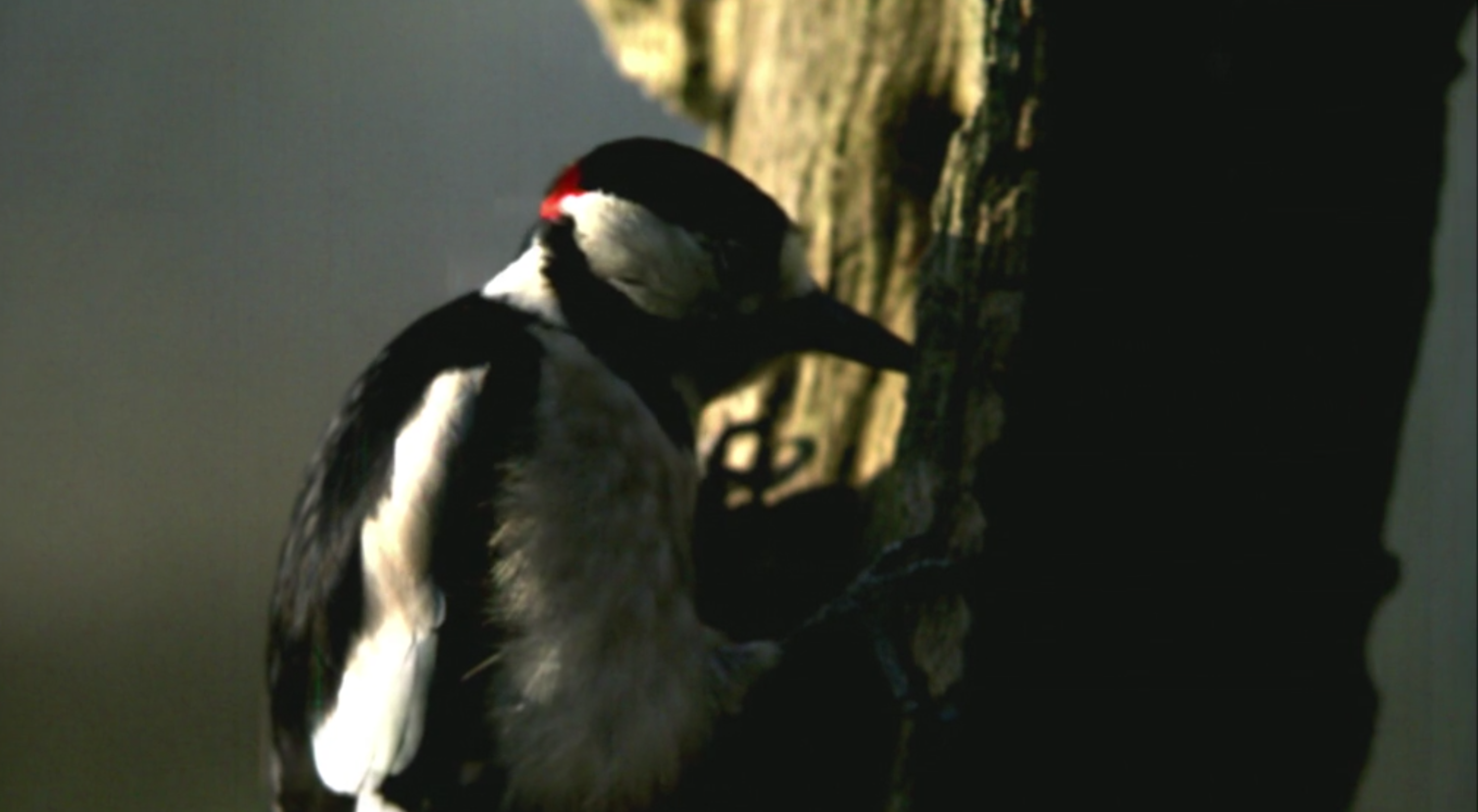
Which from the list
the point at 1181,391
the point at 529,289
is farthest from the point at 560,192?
the point at 1181,391

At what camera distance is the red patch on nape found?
153 cm

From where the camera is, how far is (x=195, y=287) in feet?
8.92

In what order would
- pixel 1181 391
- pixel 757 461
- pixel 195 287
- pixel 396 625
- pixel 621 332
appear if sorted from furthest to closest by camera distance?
pixel 195 287 < pixel 757 461 < pixel 621 332 < pixel 396 625 < pixel 1181 391

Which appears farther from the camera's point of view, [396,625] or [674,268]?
[674,268]

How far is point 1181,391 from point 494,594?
22.9 inches

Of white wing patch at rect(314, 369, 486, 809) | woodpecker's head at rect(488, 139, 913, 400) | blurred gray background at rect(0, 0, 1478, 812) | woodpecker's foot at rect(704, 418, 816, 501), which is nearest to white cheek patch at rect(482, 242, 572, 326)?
woodpecker's head at rect(488, 139, 913, 400)

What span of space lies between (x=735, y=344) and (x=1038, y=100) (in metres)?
0.47

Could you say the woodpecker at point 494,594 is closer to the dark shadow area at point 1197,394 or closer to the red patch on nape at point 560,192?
the red patch on nape at point 560,192

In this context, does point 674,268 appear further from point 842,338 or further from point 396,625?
point 396,625

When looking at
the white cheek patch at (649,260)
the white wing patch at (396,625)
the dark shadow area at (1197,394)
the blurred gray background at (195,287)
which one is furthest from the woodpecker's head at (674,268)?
the blurred gray background at (195,287)

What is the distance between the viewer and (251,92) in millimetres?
2916

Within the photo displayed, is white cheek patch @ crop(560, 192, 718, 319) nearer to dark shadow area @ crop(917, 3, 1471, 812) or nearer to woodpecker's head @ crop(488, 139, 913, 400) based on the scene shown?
woodpecker's head @ crop(488, 139, 913, 400)

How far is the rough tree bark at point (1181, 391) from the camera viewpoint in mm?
1131

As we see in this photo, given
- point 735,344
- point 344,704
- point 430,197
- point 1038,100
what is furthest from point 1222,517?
point 430,197
